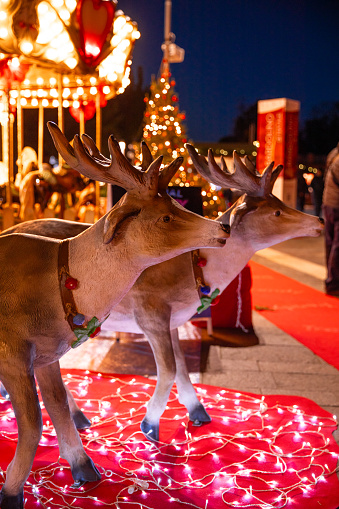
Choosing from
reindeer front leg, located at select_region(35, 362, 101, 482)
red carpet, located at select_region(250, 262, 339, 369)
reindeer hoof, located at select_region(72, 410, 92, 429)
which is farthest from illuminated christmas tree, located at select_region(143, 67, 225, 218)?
reindeer front leg, located at select_region(35, 362, 101, 482)

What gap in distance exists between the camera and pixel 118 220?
2264mm

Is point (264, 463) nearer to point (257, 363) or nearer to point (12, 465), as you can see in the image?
point (12, 465)

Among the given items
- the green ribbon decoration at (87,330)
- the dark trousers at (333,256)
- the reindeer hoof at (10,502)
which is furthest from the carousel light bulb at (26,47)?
the reindeer hoof at (10,502)

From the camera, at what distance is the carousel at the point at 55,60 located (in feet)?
19.5

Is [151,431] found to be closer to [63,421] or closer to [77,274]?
[63,421]

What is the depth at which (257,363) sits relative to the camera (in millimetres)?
4836

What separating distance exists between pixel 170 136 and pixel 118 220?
4442 millimetres

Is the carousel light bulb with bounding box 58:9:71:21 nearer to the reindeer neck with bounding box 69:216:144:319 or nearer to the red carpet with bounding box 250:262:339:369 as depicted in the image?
the red carpet with bounding box 250:262:339:369

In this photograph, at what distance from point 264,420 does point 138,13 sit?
136 ft

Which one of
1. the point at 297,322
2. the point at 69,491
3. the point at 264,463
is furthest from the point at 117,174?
the point at 297,322

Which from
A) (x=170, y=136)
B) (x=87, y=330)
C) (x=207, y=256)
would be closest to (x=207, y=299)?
(x=207, y=256)

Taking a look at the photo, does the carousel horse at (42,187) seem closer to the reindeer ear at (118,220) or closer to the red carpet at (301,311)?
the red carpet at (301,311)

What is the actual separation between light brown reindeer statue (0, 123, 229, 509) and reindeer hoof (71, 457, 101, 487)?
0.43 metres

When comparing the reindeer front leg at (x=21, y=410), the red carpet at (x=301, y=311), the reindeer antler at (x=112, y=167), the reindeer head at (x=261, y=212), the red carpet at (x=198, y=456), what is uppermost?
the reindeer antler at (x=112, y=167)
